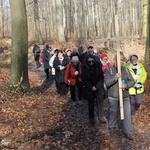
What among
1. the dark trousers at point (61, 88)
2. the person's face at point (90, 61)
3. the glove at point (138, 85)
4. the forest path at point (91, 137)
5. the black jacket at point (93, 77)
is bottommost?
the forest path at point (91, 137)

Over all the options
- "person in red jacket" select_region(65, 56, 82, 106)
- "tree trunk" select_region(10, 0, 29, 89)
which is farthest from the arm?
"tree trunk" select_region(10, 0, 29, 89)

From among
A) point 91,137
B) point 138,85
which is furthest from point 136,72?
point 91,137

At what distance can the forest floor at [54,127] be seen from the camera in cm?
665

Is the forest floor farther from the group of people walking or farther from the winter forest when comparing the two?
the group of people walking

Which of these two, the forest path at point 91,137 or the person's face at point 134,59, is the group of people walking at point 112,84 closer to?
the person's face at point 134,59

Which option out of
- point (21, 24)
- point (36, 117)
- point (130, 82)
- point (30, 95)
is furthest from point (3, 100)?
point (130, 82)

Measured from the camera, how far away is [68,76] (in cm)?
1009

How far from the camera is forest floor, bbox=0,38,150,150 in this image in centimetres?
665

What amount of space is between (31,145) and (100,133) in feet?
6.90

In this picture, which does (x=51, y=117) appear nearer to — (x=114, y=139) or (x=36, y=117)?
(x=36, y=117)

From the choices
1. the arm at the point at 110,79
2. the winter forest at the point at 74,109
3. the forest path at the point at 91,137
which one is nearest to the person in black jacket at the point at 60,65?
the winter forest at the point at 74,109

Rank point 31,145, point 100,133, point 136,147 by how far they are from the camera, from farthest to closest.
→ point 100,133 → point 136,147 → point 31,145

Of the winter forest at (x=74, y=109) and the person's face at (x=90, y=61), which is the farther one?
the person's face at (x=90, y=61)

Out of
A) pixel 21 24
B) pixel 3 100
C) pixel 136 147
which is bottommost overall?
pixel 136 147
